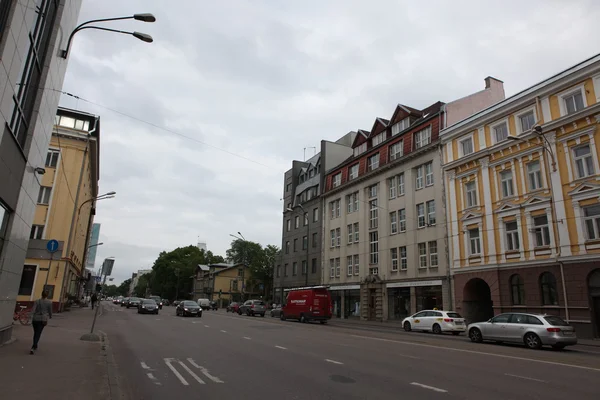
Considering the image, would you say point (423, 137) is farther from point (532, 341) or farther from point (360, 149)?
point (532, 341)

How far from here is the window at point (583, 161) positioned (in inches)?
878

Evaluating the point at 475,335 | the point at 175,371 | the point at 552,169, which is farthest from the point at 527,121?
the point at 175,371

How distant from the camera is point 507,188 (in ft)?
87.6

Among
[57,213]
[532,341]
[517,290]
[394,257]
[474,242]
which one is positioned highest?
[57,213]

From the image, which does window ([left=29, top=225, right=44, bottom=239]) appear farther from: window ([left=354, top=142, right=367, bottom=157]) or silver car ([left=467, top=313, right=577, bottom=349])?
silver car ([left=467, top=313, right=577, bottom=349])

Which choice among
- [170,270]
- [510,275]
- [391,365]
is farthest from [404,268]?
[170,270]

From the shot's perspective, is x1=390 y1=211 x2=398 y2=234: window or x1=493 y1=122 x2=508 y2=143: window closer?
x1=493 y1=122 x2=508 y2=143: window

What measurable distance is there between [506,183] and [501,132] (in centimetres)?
355

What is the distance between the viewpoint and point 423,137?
3475 cm

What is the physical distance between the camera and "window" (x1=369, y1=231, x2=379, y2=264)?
126 feet

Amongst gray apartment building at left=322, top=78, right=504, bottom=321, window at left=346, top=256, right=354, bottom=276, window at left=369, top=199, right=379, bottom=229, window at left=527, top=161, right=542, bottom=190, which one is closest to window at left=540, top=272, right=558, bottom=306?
→ window at left=527, top=161, right=542, bottom=190

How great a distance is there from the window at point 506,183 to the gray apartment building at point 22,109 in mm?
25369

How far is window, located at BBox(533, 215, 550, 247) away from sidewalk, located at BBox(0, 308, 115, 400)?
23.5 metres

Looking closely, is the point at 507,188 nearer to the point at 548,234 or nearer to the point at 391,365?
→ the point at 548,234
